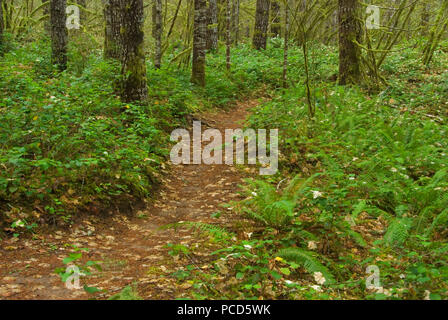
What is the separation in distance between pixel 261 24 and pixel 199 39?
7811 millimetres

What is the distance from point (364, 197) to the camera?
17.5 feet

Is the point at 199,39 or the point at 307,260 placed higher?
the point at 199,39

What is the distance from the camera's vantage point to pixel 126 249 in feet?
14.7

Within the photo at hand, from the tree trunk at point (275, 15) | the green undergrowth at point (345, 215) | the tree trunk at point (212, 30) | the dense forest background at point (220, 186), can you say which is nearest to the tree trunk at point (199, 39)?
the dense forest background at point (220, 186)

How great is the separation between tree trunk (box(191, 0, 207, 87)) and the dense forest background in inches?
2.4

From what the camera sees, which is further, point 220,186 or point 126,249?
point 220,186

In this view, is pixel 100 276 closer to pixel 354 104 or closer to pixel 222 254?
pixel 222 254

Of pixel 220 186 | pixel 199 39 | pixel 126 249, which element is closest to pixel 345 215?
pixel 220 186

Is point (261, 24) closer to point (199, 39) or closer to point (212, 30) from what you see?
point (212, 30)

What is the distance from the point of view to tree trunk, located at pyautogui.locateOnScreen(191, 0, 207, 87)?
10.8m

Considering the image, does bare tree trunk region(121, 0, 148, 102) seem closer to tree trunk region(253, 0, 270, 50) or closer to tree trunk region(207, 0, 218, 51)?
tree trunk region(207, 0, 218, 51)

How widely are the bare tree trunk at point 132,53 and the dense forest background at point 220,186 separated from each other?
0.03 metres
